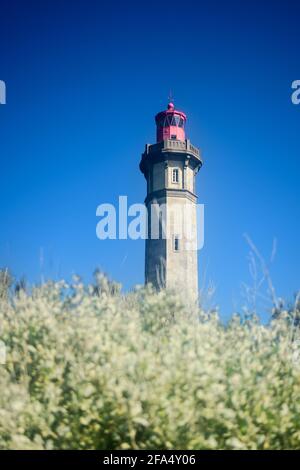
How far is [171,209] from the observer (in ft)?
117

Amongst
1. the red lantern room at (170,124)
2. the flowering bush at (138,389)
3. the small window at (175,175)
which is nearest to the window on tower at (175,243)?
the small window at (175,175)

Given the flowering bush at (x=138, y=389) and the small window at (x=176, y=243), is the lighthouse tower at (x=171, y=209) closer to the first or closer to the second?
the small window at (x=176, y=243)

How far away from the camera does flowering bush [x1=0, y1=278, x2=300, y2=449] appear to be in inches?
225

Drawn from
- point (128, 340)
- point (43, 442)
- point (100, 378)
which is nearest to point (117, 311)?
point (128, 340)

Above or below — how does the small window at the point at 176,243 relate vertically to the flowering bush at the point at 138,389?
above

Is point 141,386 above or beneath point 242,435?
above

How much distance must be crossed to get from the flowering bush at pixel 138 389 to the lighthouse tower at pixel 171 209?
25608 mm

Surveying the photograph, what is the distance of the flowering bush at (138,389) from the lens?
5711mm

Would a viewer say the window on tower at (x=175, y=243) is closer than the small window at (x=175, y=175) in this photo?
Yes

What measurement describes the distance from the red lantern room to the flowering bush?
116 ft

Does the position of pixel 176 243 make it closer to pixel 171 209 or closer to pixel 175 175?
pixel 171 209
